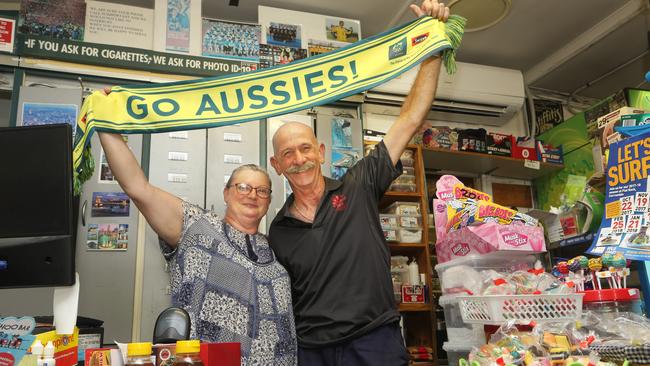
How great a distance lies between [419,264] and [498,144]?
4.33 feet

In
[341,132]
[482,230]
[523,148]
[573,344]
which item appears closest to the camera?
[573,344]

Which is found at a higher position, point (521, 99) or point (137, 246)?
point (521, 99)

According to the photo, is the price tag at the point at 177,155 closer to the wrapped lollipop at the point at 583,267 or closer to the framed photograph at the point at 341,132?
the framed photograph at the point at 341,132

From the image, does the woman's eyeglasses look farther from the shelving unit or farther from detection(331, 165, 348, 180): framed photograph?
the shelving unit

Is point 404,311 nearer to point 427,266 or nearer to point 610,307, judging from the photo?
point 427,266

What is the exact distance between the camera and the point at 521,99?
14.4 ft

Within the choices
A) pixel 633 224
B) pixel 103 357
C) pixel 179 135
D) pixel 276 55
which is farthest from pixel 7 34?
pixel 633 224

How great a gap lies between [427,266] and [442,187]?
1432 mm

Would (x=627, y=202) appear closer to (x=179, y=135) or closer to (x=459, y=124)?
(x=179, y=135)

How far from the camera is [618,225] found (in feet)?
5.60

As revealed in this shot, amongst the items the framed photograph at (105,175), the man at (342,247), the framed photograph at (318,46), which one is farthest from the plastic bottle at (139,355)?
the framed photograph at (318,46)

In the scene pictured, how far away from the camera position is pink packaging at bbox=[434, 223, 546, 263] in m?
1.85

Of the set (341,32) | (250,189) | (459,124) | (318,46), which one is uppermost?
(341,32)

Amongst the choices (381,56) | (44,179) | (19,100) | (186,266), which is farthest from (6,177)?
(19,100)
